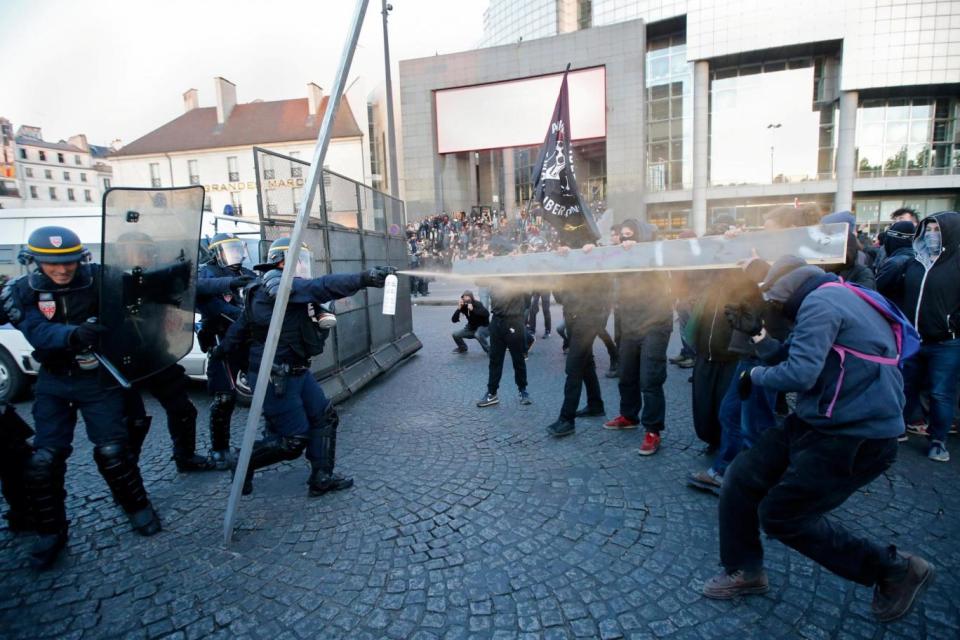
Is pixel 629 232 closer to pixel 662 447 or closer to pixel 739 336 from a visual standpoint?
pixel 739 336

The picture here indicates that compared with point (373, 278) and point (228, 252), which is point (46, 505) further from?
point (228, 252)

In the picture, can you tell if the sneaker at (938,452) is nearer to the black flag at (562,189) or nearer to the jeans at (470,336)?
Result: the black flag at (562,189)

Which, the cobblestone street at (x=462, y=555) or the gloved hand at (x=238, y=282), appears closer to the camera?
the cobblestone street at (x=462, y=555)

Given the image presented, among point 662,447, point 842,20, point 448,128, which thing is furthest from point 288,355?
point 842,20

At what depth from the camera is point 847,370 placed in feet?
6.91

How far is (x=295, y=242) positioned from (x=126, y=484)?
2062 mm

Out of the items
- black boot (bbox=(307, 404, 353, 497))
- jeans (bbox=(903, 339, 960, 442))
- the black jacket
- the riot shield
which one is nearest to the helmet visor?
the riot shield

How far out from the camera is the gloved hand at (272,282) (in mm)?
3355

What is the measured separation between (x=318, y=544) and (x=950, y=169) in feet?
130

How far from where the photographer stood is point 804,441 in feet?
7.24

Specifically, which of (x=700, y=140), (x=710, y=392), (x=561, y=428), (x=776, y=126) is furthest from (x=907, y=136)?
(x=561, y=428)

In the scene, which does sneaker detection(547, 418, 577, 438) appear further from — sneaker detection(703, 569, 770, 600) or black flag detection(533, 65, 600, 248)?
sneaker detection(703, 569, 770, 600)

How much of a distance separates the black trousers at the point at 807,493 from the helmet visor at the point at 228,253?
4.91 m

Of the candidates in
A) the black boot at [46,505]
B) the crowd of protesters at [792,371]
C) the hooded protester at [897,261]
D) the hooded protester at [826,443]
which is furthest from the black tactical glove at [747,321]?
the black boot at [46,505]
